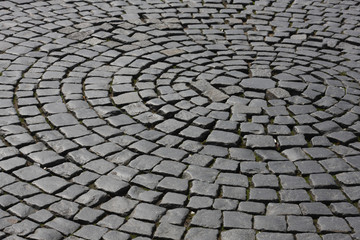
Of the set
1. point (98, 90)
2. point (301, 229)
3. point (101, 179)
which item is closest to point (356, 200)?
point (301, 229)

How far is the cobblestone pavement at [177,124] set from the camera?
409 centimetres

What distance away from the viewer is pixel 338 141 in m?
5.14

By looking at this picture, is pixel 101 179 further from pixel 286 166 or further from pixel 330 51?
pixel 330 51

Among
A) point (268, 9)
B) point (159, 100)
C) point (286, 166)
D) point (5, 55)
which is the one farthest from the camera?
point (268, 9)

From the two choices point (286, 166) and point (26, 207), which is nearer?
point (26, 207)

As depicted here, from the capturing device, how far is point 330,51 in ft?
23.4

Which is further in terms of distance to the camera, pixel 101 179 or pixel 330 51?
pixel 330 51

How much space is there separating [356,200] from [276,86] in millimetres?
2087

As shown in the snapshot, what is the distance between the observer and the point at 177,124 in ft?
17.5

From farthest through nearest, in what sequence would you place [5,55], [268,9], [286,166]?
[268,9] < [5,55] < [286,166]

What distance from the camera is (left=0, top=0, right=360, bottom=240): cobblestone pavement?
409cm

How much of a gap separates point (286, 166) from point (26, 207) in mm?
2134

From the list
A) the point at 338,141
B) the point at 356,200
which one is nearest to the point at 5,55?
the point at 338,141

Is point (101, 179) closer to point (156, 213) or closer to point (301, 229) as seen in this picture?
point (156, 213)
